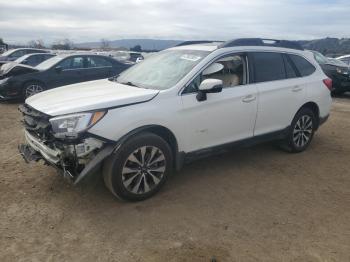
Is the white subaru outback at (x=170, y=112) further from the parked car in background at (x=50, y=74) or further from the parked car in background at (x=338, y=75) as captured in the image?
the parked car in background at (x=338, y=75)

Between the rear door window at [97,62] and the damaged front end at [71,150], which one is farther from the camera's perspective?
the rear door window at [97,62]

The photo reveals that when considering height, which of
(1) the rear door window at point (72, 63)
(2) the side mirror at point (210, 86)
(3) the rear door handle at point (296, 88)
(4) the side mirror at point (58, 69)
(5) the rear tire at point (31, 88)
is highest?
(2) the side mirror at point (210, 86)

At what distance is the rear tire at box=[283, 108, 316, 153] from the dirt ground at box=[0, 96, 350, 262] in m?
0.47

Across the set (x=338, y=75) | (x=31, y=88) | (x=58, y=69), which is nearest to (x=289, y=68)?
(x=58, y=69)

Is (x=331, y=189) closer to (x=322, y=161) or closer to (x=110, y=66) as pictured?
(x=322, y=161)

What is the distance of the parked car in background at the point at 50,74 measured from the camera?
10391 millimetres

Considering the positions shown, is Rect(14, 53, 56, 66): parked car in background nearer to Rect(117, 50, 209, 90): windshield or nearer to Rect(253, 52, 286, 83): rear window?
Rect(117, 50, 209, 90): windshield

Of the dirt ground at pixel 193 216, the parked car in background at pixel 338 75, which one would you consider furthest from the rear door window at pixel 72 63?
the parked car in background at pixel 338 75

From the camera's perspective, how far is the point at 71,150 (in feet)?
12.2

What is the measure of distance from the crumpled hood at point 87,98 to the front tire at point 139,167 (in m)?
0.44

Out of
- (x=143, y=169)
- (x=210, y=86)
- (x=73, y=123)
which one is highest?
(x=210, y=86)

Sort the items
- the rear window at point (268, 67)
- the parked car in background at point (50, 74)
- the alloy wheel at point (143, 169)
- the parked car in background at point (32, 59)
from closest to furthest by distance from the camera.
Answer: the alloy wheel at point (143, 169) → the rear window at point (268, 67) → the parked car in background at point (50, 74) → the parked car in background at point (32, 59)

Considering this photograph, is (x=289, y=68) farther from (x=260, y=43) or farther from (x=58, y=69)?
(x=58, y=69)

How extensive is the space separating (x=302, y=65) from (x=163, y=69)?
2475 mm
